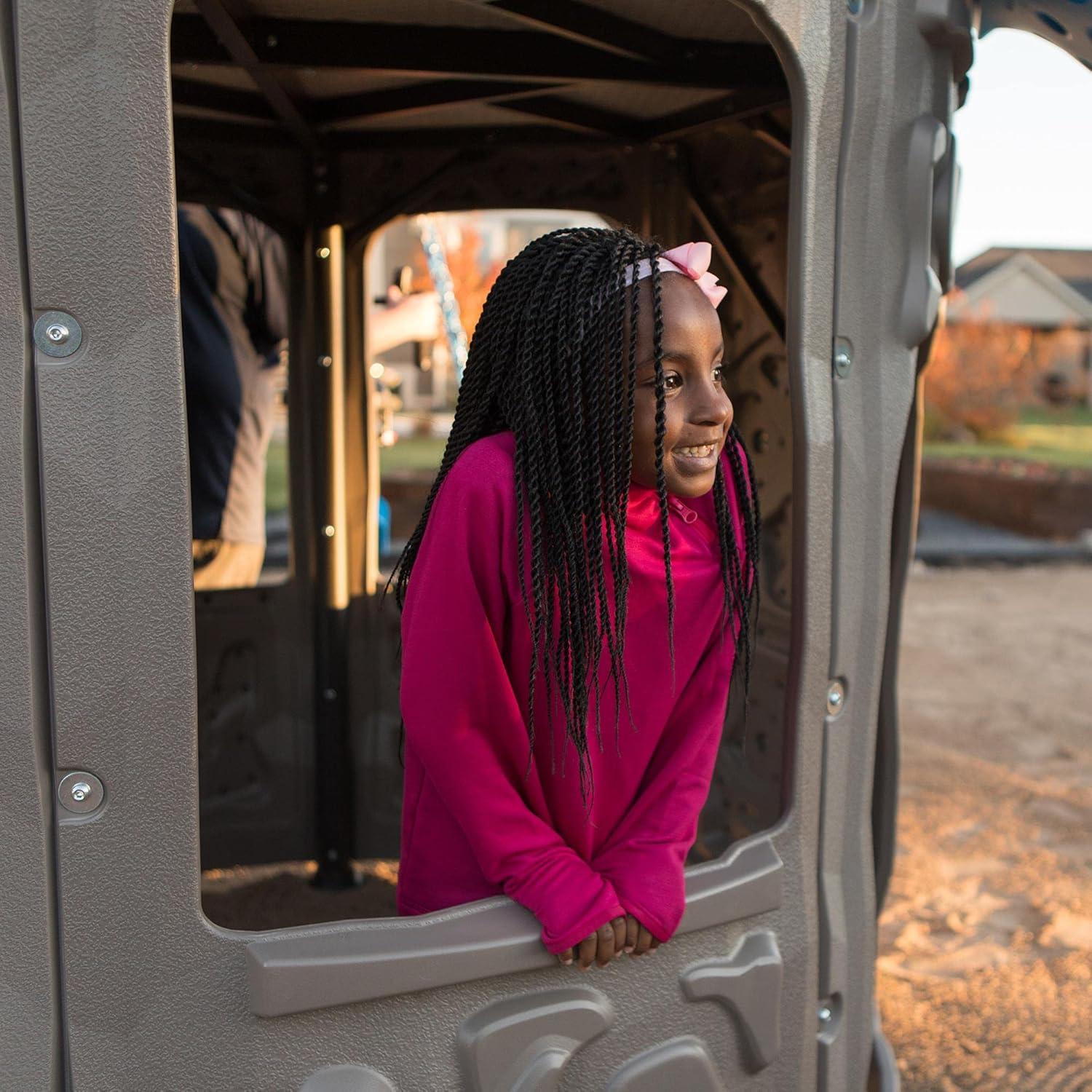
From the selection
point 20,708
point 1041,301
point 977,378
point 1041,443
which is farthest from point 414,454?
point 1041,301

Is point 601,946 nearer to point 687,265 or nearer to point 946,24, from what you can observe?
point 687,265

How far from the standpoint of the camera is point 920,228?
1.85 meters

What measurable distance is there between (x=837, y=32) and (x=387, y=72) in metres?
0.98

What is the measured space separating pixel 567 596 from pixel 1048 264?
3498cm

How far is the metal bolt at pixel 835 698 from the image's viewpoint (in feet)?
6.13

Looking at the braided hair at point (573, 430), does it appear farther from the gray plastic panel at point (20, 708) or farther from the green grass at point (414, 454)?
the green grass at point (414, 454)

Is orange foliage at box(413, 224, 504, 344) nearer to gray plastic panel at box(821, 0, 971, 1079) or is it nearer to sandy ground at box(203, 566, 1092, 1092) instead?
sandy ground at box(203, 566, 1092, 1092)

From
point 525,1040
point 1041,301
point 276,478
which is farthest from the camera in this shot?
point 1041,301

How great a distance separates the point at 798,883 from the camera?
186 centimetres

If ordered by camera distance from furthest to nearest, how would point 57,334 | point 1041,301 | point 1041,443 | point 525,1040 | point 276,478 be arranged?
1. point 1041,301
2. point 1041,443
3. point 276,478
4. point 525,1040
5. point 57,334

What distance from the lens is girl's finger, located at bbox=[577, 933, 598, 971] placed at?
156cm

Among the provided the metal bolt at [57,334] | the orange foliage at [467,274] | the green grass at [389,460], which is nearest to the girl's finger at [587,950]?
the metal bolt at [57,334]

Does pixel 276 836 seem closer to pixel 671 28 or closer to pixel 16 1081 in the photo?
pixel 16 1081

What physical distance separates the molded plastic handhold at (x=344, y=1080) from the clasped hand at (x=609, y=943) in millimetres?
283
